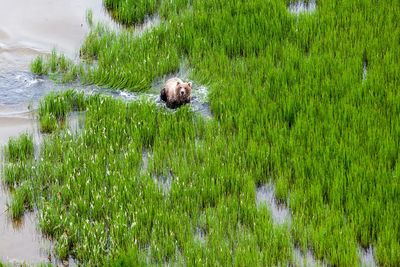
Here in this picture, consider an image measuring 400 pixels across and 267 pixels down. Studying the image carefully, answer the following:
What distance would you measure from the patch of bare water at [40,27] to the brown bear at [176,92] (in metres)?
1.70

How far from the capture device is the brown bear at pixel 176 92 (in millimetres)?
8750

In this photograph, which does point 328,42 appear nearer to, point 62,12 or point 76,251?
point 62,12

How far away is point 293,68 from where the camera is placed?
30.9ft

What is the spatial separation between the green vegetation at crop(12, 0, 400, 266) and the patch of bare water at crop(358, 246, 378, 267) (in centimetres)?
5

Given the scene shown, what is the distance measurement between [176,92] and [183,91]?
0.08 m

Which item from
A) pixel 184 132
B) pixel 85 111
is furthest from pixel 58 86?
pixel 184 132

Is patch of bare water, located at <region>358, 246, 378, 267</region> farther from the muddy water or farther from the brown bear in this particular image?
the brown bear

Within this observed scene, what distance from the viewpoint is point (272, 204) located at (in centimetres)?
752

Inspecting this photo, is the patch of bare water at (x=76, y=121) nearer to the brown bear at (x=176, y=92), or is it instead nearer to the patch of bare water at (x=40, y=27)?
the brown bear at (x=176, y=92)

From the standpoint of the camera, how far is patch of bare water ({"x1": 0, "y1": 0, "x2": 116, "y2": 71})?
33.0ft

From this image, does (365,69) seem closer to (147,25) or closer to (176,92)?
(176,92)

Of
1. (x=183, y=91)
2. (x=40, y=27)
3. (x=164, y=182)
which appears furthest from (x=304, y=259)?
(x=40, y=27)

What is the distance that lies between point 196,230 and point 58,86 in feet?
10.1

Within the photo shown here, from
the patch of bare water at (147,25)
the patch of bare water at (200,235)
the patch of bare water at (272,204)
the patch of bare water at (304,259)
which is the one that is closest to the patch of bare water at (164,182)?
the patch of bare water at (200,235)
